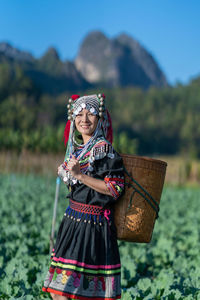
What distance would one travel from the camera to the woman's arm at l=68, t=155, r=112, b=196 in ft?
7.64

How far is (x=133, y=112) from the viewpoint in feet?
217

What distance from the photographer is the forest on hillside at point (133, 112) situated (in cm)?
4897

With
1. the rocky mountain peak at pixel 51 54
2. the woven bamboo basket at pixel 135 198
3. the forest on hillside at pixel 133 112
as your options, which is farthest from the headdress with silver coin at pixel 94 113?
the rocky mountain peak at pixel 51 54

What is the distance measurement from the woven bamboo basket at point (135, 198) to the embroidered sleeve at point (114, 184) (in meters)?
0.11

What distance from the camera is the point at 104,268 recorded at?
236 cm

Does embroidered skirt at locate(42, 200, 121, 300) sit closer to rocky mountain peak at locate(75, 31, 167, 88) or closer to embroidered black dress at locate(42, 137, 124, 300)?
embroidered black dress at locate(42, 137, 124, 300)

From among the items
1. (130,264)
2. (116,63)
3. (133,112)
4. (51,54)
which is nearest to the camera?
(130,264)

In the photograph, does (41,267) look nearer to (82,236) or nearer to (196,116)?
(82,236)

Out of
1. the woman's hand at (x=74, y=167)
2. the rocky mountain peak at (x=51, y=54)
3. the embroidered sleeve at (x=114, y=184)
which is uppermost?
the rocky mountain peak at (x=51, y=54)

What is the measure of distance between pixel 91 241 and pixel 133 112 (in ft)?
212

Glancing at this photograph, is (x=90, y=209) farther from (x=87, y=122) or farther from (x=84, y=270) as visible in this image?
(x=87, y=122)

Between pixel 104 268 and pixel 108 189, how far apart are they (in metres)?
0.48

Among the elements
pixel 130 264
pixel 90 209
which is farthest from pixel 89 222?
pixel 130 264

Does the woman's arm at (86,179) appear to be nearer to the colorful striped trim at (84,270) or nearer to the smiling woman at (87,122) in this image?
the smiling woman at (87,122)
